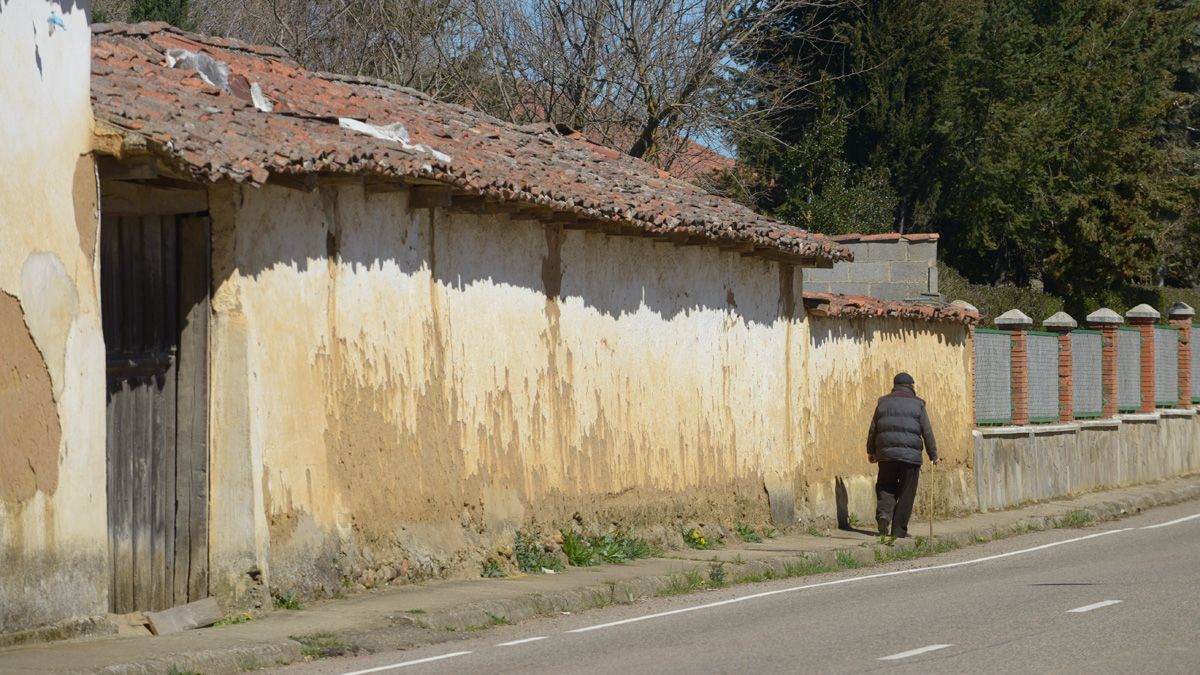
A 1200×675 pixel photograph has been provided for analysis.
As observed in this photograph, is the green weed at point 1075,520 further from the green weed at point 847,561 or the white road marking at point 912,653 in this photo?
the white road marking at point 912,653

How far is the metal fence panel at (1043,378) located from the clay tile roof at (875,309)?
8.49 ft

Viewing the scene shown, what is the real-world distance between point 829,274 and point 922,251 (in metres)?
1.35

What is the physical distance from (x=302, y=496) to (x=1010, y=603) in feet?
16.7

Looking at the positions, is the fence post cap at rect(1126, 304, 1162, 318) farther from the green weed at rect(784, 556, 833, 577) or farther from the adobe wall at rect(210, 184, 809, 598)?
the green weed at rect(784, 556, 833, 577)

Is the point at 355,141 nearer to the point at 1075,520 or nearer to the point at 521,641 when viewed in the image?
the point at 521,641

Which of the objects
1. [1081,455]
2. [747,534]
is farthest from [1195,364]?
[747,534]

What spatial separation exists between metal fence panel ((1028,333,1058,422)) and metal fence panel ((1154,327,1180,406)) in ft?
14.6

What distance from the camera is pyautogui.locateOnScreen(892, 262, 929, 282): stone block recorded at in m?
23.0

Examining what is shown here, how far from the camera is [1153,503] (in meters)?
24.5

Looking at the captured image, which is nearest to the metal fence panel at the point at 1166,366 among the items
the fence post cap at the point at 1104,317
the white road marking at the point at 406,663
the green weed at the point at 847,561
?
the fence post cap at the point at 1104,317

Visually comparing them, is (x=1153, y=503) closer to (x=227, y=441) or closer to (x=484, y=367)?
(x=484, y=367)

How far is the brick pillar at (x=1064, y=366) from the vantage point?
982 inches

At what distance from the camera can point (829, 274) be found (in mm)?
23500

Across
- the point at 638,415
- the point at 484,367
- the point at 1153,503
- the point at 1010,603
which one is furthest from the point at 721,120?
the point at 1010,603
